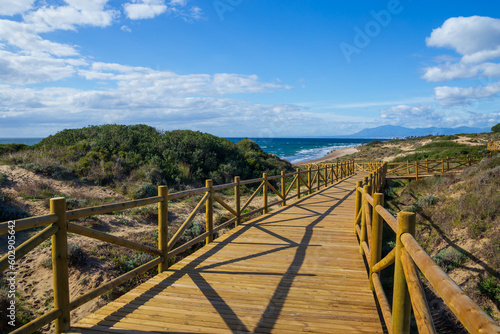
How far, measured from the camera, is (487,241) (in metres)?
8.16

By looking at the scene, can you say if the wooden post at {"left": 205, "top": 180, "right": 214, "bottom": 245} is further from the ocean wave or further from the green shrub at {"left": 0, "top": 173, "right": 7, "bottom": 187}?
the ocean wave

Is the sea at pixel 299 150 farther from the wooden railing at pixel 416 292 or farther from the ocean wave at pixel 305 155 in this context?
the wooden railing at pixel 416 292

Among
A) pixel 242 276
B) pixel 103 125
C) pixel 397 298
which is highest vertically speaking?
pixel 103 125

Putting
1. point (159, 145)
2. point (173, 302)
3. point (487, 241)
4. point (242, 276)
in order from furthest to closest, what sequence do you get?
point (159, 145)
point (487, 241)
point (242, 276)
point (173, 302)

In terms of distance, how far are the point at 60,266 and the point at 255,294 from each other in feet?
6.84

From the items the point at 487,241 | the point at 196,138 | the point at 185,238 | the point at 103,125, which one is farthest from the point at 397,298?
the point at 103,125

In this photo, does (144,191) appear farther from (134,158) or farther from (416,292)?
(416,292)

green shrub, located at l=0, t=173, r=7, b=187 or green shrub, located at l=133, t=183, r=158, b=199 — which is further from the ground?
green shrub, located at l=0, t=173, r=7, b=187

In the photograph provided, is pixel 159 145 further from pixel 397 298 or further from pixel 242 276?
pixel 397 298

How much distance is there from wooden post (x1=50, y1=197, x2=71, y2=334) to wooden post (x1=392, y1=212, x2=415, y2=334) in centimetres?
284

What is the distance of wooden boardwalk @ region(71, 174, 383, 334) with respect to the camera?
2.98 meters

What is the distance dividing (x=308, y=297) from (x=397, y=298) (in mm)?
1458

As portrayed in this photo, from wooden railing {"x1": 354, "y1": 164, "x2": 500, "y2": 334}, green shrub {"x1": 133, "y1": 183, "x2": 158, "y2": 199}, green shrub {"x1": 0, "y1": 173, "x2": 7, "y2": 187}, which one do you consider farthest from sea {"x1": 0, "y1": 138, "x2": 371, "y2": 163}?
wooden railing {"x1": 354, "y1": 164, "x2": 500, "y2": 334}

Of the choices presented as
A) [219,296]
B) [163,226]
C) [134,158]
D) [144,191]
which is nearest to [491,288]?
[219,296]
